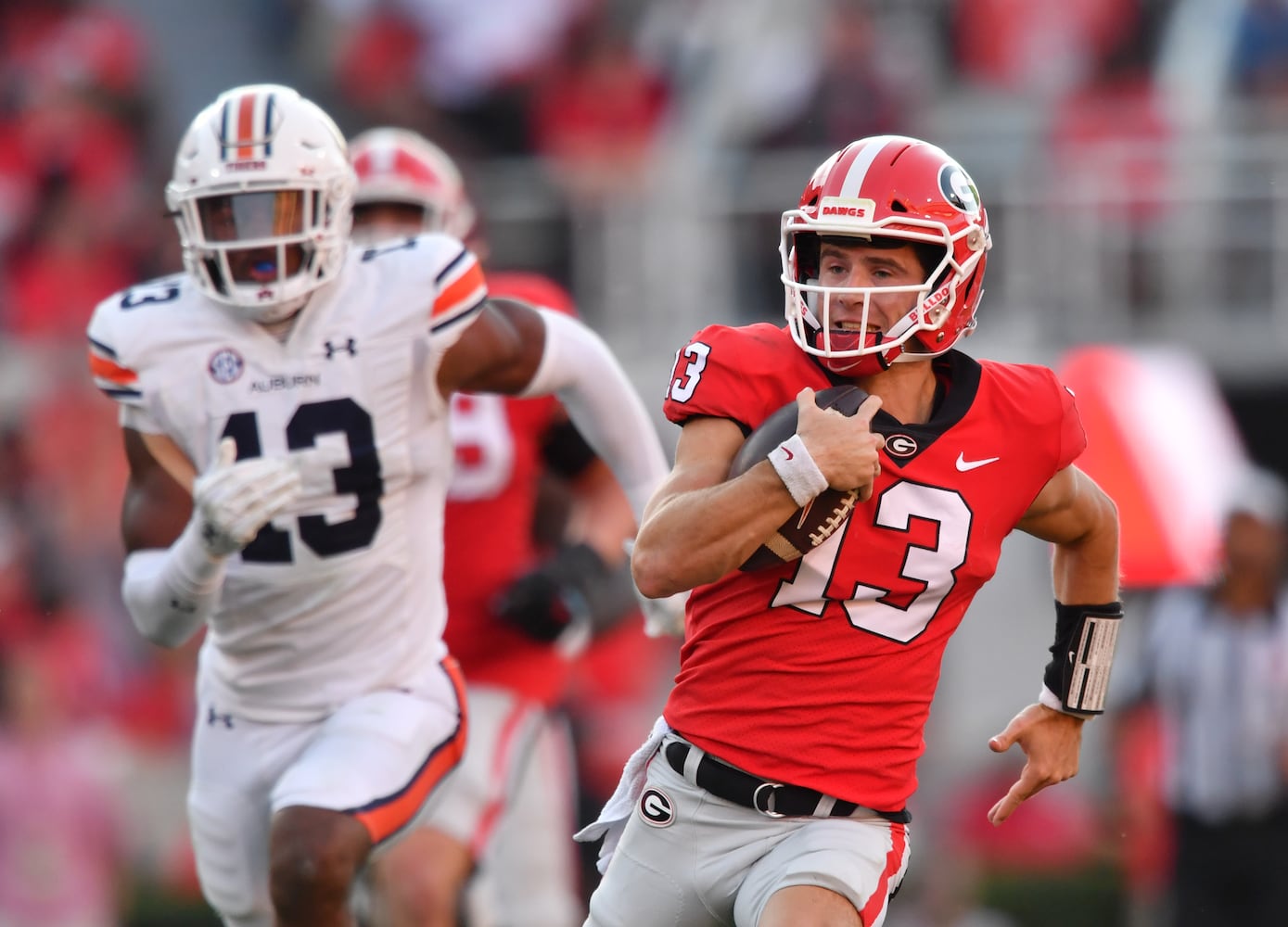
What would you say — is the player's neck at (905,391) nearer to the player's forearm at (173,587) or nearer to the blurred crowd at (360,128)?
the player's forearm at (173,587)

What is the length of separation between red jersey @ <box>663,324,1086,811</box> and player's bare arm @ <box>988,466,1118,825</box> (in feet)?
0.43

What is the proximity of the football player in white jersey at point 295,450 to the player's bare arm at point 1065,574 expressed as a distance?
54.5 inches

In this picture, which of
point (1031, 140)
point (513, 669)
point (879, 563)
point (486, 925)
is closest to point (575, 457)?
point (513, 669)

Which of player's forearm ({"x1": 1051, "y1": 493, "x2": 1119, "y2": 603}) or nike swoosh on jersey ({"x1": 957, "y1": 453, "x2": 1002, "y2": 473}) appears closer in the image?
nike swoosh on jersey ({"x1": 957, "y1": 453, "x2": 1002, "y2": 473})

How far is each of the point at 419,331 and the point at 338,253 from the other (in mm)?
276

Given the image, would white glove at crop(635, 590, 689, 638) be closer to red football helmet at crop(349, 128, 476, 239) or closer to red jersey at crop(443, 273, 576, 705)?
red jersey at crop(443, 273, 576, 705)

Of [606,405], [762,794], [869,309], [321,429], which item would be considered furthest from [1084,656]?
[321,429]

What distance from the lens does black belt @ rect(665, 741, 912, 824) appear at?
360 cm

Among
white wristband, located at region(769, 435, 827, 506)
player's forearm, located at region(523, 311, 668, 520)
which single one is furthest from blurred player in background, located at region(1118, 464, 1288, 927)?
white wristband, located at region(769, 435, 827, 506)

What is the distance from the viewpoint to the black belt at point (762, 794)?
360 cm

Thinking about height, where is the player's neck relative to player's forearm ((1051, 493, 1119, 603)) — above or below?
above

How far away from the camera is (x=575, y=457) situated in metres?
5.95

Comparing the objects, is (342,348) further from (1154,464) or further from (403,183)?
(1154,464)

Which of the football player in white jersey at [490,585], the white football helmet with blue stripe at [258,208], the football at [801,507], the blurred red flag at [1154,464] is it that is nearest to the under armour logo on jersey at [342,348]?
the white football helmet with blue stripe at [258,208]
